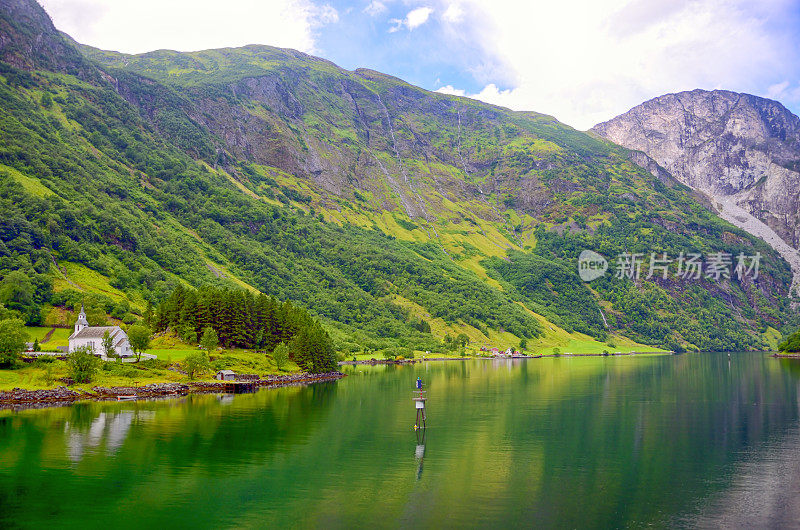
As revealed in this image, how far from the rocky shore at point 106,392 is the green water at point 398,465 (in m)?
7.42

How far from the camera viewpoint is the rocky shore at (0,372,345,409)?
8425cm

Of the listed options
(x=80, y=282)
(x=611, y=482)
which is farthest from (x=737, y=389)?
(x=80, y=282)

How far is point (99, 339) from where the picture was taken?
113m

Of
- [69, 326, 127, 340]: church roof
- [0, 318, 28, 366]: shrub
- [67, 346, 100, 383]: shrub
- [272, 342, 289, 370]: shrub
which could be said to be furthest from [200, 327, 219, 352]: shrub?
[0, 318, 28, 366]: shrub

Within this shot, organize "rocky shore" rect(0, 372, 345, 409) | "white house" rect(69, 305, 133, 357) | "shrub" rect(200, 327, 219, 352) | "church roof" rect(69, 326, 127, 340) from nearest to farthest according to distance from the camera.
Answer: "rocky shore" rect(0, 372, 345, 409) → "white house" rect(69, 305, 133, 357) → "church roof" rect(69, 326, 127, 340) → "shrub" rect(200, 327, 219, 352)

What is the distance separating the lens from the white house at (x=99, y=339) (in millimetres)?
113188

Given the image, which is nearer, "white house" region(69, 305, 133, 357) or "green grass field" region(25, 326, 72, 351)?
"white house" region(69, 305, 133, 357)

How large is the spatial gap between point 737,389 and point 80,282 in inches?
6390

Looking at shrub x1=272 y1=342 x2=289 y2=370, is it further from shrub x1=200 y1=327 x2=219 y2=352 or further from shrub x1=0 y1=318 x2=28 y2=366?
shrub x1=0 y1=318 x2=28 y2=366

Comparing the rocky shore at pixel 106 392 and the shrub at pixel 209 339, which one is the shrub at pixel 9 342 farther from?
the shrub at pixel 209 339

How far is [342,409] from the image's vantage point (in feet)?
277

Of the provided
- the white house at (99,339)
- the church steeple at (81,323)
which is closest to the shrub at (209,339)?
the white house at (99,339)

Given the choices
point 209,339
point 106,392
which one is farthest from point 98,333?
point 106,392

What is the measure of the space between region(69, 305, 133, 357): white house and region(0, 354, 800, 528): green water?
A: 1226 inches
